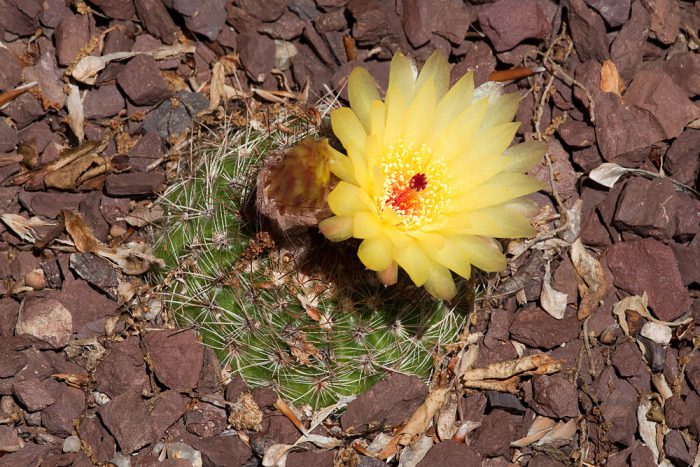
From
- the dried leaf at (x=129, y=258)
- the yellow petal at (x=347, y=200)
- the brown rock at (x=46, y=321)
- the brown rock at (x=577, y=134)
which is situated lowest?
the brown rock at (x=46, y=321)

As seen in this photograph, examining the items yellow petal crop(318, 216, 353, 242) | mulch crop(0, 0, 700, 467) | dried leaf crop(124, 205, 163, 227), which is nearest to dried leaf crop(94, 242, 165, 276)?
mulch crop(0, 0, 700, 467)

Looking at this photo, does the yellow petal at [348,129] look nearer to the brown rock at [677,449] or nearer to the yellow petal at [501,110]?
the yellow petal at [501,110]

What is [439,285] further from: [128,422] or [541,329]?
[128,422]

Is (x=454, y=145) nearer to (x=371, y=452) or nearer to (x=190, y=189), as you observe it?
(x=190, y=189)

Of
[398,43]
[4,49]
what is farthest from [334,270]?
[4,49]

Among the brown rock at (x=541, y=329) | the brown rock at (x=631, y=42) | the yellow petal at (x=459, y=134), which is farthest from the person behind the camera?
the brown rock at (x=631, y=42)

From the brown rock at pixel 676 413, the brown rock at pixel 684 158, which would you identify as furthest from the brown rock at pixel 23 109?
the brown rock at pixel 676 413
